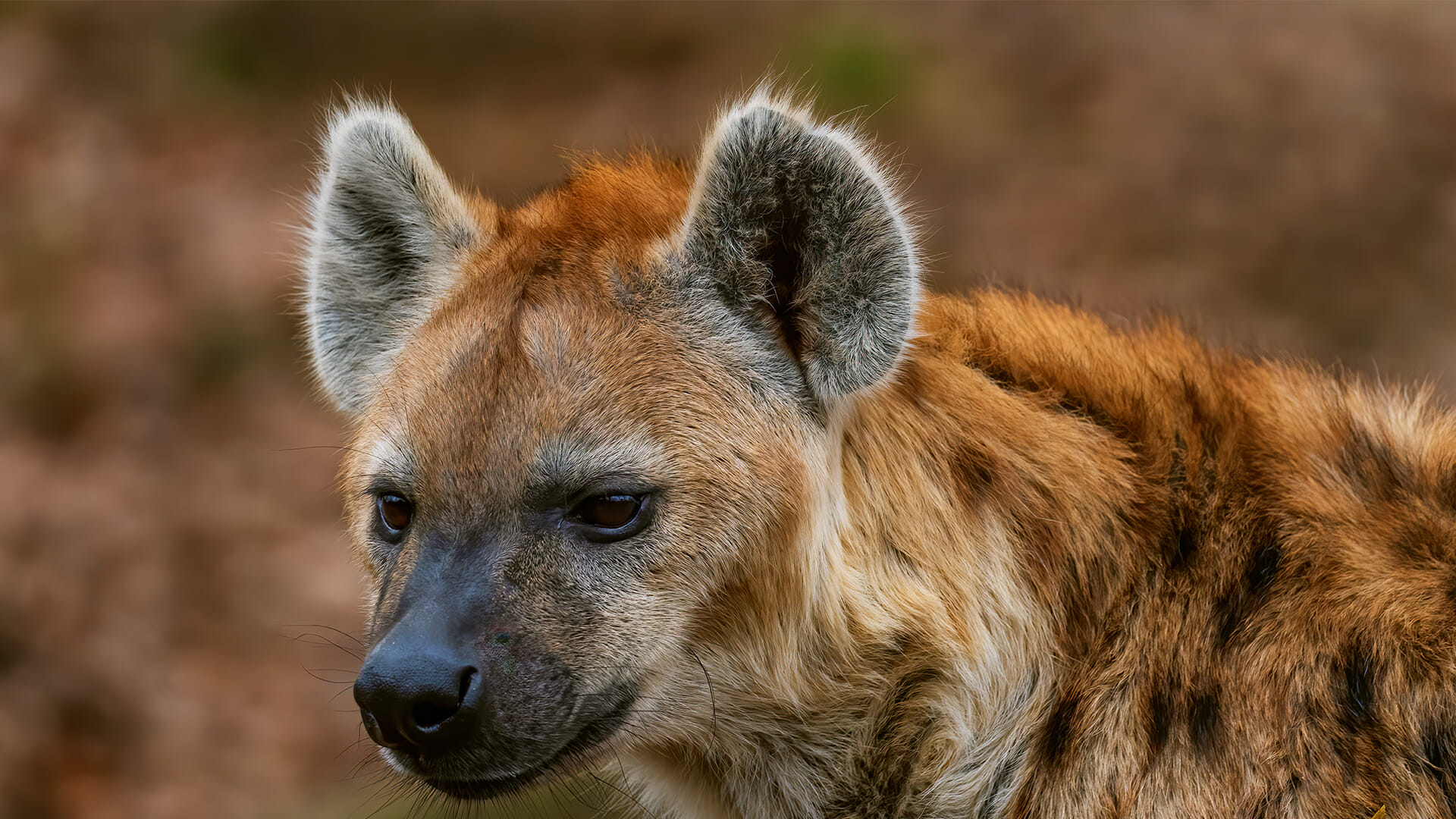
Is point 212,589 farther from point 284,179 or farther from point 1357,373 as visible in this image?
point 1357,373

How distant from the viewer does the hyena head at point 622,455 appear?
2162mm

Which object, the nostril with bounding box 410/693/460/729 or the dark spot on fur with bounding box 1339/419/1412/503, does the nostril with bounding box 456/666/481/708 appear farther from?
the dark spot on fur with bounding box 1339/419/1412/503

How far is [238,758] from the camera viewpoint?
17.6 ft

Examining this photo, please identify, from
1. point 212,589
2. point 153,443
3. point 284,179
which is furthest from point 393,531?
point 284,179

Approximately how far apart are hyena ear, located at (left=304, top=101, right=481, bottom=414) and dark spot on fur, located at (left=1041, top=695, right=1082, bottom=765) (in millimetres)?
1507

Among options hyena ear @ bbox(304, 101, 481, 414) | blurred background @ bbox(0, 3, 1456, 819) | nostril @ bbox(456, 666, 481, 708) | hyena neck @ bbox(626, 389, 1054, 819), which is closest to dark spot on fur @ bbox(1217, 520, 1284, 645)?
hyena neck @ bbox(626, 389, 1054, 819)

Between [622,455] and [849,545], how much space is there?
0.48 meters

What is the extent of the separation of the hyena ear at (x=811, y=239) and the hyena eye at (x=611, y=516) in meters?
0.42

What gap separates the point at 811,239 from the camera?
91.6 inches

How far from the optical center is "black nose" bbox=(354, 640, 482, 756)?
2.05 m

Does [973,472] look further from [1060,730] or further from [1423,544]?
[1423,544]

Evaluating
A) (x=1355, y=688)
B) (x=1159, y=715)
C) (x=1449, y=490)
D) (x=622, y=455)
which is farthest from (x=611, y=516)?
(x=1449, y=490)

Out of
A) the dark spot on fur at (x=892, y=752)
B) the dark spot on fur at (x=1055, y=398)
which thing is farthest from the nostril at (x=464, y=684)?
the dark spot on fur at (x=1055, y=398)

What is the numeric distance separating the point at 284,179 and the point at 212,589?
2.66 m
